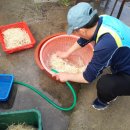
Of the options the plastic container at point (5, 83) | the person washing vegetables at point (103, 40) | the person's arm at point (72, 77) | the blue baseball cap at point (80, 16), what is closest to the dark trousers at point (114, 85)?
the person washing vegetables at point (103, 40)

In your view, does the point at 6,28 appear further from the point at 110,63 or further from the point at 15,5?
the point at 110,63

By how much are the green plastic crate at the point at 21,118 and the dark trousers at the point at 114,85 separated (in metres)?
0.77

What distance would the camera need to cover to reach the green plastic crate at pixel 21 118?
2793mm

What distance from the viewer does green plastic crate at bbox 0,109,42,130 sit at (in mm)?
2793

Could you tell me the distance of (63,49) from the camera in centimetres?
393

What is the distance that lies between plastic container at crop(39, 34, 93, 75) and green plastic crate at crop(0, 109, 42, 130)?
863 millimetres

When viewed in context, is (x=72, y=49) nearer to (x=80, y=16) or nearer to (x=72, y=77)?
(x=72, y=77)

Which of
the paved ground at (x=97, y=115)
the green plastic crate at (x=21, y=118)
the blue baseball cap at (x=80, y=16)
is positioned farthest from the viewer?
the paved ground at (x=97, y=115)

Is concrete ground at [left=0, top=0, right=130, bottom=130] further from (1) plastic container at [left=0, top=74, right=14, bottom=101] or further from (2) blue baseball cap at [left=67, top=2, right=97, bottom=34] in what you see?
(2) blue baseball cap at [left=67, top=2, right=97, bottom=34]

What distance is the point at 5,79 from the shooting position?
3.43m

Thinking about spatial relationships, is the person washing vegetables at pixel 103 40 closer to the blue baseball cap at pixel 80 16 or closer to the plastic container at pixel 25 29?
the blue baseball cap at pixel 80 16

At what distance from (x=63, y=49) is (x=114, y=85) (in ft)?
3.94

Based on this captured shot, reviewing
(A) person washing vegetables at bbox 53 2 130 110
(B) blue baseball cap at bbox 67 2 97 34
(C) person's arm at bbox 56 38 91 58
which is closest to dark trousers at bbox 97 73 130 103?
(A) person washing vegetables at bbox 53 2 130 110

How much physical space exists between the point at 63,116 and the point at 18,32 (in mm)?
1492
